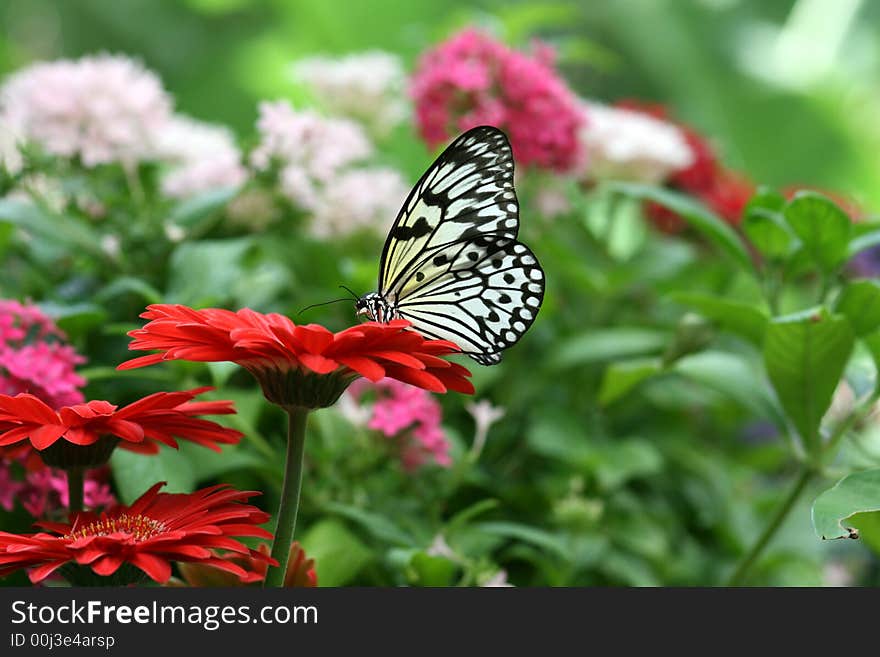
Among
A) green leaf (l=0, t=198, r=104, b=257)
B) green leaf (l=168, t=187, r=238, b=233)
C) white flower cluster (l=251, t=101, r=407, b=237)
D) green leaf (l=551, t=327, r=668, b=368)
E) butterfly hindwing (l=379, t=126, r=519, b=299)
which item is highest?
white flower cluster (l=251, t=101, r=407, b=237)

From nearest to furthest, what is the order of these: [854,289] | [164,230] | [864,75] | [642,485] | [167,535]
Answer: [167,535]
[854,289]
[164,230]
[642,485]
[864,75]

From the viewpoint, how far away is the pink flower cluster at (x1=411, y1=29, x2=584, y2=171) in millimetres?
997

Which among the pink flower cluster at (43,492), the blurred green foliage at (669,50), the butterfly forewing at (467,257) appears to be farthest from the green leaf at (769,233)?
the blurred green foliage at (669,50)

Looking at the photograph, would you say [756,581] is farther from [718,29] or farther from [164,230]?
[718,29]

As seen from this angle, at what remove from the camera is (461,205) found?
2.21ft

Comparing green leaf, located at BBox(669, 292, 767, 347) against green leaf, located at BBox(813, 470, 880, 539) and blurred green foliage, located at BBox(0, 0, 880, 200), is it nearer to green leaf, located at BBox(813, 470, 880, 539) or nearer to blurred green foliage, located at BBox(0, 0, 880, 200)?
green leaf, located at BBox(813, 470, 880, 539)

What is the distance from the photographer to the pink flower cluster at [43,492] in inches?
24.0

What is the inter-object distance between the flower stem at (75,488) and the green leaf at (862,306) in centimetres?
55

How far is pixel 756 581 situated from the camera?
3.65ft

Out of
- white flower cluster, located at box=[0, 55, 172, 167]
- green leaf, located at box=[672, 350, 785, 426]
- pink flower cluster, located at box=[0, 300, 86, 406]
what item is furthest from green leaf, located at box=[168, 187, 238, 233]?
green leaf, located at box=[672, 350, 785, 426]

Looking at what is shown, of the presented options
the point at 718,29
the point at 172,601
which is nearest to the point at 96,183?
the point at 172,601

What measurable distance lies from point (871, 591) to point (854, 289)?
304 mm

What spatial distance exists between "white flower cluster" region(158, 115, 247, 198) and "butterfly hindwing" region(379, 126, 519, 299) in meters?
0.32

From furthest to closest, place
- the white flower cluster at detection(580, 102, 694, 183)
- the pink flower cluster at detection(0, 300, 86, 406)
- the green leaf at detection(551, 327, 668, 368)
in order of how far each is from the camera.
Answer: the white flower cluster at detection(580, 102, 694, 183) → the green leaf at detection(551, 327, 668, 368) → the pink flower cluster at detection(0, 300, 86, 406)
